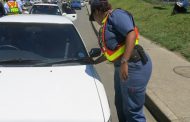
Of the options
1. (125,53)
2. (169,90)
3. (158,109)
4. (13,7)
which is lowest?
(13,7)

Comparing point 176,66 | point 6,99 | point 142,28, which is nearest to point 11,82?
point 6,99

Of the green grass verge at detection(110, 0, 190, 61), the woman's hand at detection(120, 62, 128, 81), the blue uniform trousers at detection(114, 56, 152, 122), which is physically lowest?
the green grass verge at detection(110, 0, 190, 61)

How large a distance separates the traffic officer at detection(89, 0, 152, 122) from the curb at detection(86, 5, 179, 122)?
144 cm

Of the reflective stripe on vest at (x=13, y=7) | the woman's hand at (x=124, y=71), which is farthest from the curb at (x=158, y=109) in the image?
the reflective stripe on vest at (x=13, y=7)

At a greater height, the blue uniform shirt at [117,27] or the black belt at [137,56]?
the blue uniform shirt at [117,27]

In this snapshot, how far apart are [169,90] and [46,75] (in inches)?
138

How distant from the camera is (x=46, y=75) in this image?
4.57 meters

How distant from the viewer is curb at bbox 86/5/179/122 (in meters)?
6.05

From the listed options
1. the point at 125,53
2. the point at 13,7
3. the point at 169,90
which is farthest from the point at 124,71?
the point at 13,7

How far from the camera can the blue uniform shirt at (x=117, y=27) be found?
14.4 feet

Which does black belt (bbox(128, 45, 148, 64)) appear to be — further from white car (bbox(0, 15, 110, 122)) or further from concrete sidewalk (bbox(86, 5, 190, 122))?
concrete sidewalk (bbox(86, 5, 190, 122))

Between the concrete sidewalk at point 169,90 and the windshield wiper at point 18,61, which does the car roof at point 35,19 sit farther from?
the concrete sidewalk at point 169,90

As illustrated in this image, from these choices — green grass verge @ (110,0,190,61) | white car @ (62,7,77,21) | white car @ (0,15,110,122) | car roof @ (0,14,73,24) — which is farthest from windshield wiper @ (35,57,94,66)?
white car @ (62,7,77,21)

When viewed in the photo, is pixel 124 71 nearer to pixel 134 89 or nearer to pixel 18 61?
pixel 134 89
